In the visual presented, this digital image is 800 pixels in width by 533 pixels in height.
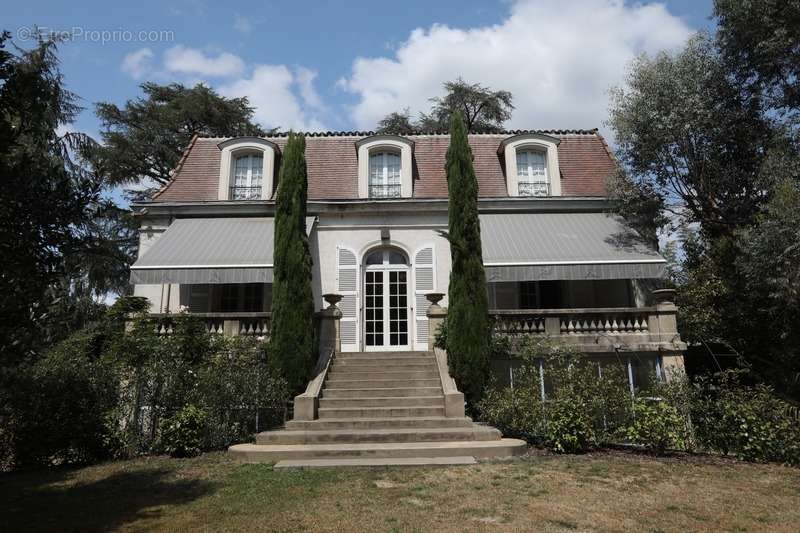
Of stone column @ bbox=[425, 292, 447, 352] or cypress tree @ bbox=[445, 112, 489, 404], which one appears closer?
cypress tree @ bbox=[445, 112, 489, 404]

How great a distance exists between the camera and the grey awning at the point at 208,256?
14234mm

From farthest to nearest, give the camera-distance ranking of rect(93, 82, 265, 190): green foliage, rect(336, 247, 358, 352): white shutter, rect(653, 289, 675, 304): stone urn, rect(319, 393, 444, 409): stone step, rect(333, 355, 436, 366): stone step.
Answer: rect(93, 82, 265, 190): green foliage < rect(336, 247, 358, 352): white shutter < rect(653, 289, 675, 304): stone urn < rect(333, 355, 436, 366): stone step < rect(319, 393, 444, 409): stone step

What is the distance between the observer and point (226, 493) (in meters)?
7.00

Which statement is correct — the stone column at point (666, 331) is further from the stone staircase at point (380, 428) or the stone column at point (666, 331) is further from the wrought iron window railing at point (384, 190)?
the wrought iron window railing at point (384, 190)

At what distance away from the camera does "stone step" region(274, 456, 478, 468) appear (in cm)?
859

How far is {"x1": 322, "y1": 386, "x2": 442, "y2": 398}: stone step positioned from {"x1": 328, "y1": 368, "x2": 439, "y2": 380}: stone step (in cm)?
69

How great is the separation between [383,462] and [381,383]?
347cm

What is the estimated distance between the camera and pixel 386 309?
54.6ft

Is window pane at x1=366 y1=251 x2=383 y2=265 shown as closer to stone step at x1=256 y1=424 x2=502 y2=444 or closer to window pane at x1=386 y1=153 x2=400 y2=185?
window pane at x1=386 y1=153 x2=400 y2=185

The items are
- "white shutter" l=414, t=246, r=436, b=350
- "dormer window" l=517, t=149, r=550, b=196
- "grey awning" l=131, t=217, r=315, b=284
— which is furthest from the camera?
"dormer window" l=517, t=149, r=550, b=196

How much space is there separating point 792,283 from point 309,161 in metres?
14.8

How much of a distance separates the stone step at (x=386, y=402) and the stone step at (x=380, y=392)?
0.76 ft

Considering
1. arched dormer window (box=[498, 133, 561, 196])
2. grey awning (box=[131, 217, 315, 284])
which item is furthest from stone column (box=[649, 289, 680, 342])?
grey awning (box=[131, 217, 315, 284])

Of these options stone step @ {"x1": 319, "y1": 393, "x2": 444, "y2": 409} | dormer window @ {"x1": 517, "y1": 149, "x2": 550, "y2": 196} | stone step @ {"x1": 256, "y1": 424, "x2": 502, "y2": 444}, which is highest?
dormer window @ {"x1": 517, "y1": 149, "x2": 550, "y2": 196}
